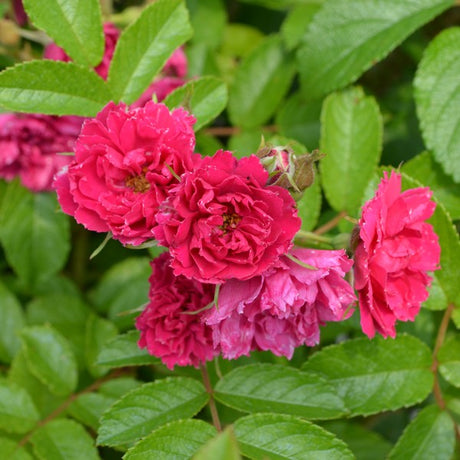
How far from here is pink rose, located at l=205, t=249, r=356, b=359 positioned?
1.04 m

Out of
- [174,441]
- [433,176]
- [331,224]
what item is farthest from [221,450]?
[433,176]

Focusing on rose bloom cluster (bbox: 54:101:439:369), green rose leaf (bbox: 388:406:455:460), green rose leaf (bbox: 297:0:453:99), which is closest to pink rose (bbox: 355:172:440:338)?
rose bloom cluster (bbox: 54:101:439:369)

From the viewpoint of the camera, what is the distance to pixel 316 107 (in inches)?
71.9

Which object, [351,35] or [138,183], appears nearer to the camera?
[138,183]

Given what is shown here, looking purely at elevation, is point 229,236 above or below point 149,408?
above

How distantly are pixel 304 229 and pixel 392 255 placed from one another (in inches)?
14.3


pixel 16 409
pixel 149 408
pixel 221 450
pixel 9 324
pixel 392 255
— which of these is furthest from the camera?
pixel 9 324

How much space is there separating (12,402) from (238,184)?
870mm

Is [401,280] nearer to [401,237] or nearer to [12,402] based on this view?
[401,237]

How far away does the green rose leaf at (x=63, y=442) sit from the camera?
141cm

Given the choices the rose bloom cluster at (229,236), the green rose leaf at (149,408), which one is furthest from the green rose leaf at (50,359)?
the rose bloom cluster at (229,236)

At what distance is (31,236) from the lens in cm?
188

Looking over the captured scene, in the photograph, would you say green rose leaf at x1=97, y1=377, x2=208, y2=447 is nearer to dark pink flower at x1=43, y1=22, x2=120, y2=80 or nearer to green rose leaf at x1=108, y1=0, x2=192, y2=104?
green rose leaf at x1=108, y1=0, x2=192, y2=104

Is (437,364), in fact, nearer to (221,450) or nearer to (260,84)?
(221,450)
